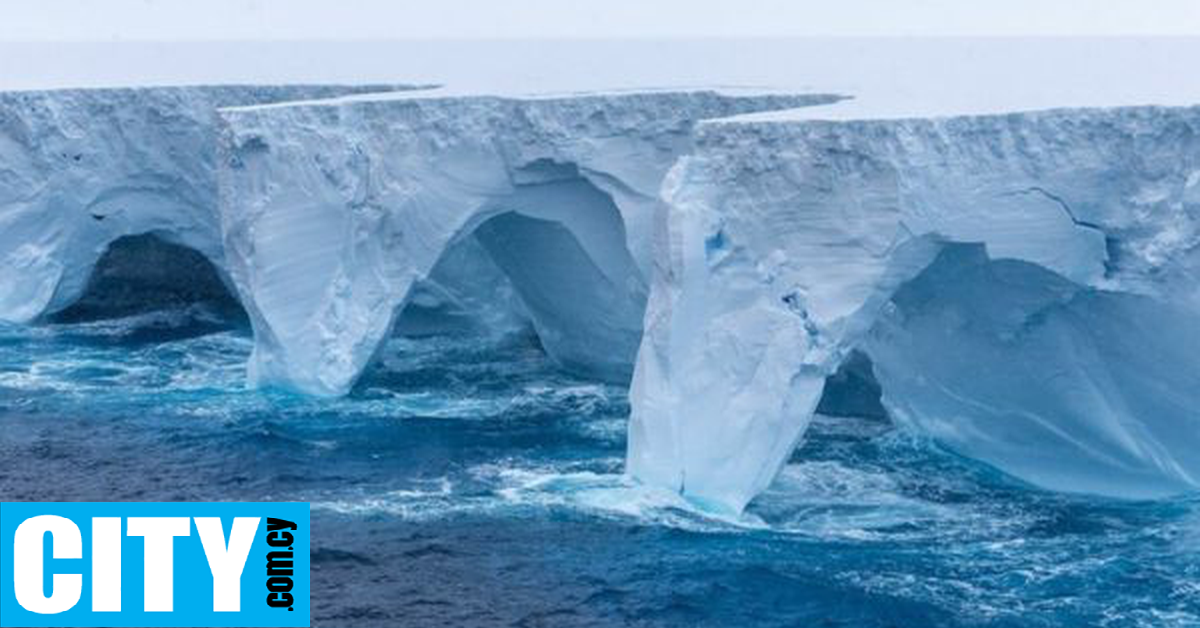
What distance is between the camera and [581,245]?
18.1 metres

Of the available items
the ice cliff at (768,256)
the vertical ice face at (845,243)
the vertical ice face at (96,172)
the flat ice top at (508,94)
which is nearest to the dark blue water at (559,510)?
the ice cliff at (768,256)

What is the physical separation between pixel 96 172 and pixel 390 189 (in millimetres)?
5373

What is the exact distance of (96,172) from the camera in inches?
842

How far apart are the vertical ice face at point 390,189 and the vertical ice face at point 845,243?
3057 millimetres

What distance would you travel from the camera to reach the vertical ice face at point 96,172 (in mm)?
21234

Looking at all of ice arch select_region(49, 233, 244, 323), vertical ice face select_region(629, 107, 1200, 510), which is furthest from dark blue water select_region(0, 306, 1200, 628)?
ice arch select_region(49, 233, 244, 323)

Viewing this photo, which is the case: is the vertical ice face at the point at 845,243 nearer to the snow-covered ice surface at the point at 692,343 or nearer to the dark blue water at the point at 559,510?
the snow-covered ice surface at the point at 692,343

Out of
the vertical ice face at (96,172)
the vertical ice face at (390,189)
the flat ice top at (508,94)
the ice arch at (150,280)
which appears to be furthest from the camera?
the ice arch at (150,280)

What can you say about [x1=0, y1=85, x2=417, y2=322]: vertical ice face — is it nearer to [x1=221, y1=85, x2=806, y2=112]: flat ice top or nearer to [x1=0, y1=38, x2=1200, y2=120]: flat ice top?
[x1=0, y1=38, x2=1200, y2=120]: flat ice top

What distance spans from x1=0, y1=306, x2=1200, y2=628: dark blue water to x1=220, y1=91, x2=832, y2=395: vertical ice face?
0.88 metres

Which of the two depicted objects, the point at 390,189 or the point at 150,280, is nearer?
the point at 390,189

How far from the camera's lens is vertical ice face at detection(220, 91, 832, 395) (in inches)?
692

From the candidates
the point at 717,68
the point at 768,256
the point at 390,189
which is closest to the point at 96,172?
the point at 390,189

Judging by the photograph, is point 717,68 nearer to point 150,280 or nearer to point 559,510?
point 150,280
